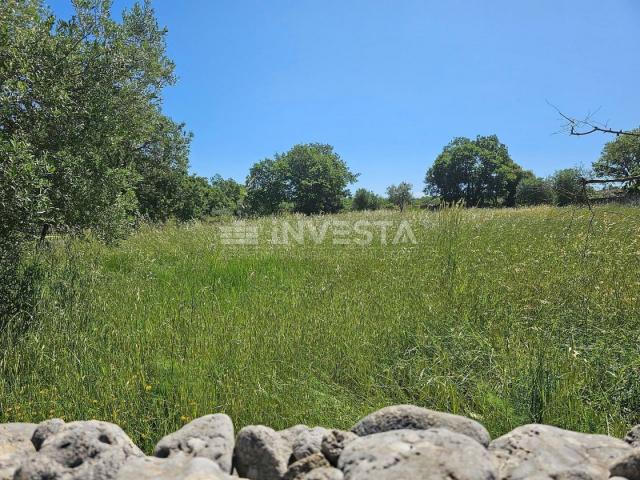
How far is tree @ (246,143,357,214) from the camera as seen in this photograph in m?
60.5

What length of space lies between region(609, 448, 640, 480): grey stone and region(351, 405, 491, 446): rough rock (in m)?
0.51

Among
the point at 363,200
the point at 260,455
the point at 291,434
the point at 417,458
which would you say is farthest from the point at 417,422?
the point at 363,200

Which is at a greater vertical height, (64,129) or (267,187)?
(267,187)

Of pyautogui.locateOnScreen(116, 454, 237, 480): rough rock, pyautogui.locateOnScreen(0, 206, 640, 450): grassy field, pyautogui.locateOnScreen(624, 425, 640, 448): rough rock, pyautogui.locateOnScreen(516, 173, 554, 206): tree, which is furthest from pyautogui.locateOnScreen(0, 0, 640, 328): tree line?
pyautogui.locateOnScreen(516, 173, 554, 206): tree

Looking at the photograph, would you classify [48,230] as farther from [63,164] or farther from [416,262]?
[416,262]

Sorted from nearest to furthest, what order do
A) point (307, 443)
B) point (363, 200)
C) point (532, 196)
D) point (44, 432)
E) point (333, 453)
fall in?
point (333, 453) < point (307, 443) < point (44, 432) < point (532, 196) < point (363, 200)

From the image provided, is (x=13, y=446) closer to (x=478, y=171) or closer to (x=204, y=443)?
(x=204, y=443)

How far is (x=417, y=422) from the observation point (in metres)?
1.98

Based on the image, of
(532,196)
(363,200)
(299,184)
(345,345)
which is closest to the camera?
(345,345)

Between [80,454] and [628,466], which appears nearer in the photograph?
[628,466]

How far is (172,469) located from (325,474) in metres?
0.69

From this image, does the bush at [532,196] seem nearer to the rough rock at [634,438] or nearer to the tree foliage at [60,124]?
the rough rock at [634,438]

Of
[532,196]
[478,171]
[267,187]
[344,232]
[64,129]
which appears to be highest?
[478,171]

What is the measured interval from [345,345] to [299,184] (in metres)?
58.3
